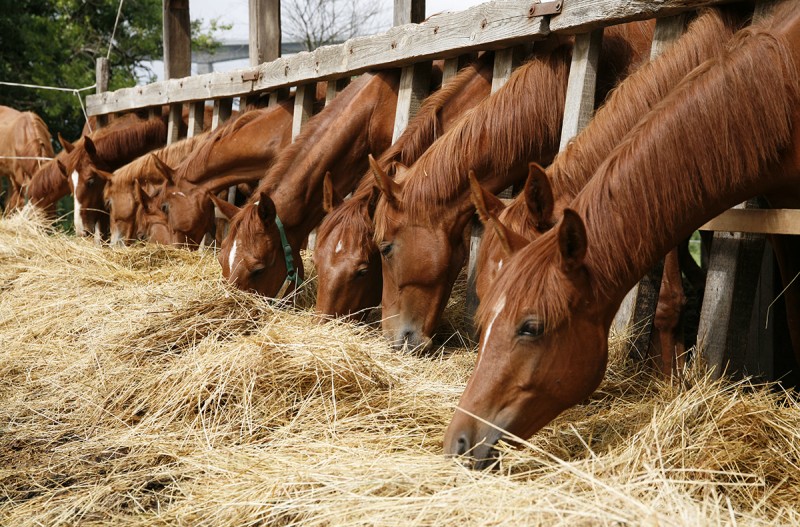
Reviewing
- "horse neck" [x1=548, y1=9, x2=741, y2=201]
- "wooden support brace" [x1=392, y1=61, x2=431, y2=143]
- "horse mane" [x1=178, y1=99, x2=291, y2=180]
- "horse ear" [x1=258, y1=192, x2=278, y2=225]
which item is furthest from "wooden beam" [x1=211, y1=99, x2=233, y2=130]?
"horse neck" [x1=548, y1=9, x2=741, y2=201]

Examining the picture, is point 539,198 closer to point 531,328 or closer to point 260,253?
point 531,328

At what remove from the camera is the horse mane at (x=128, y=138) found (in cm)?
798

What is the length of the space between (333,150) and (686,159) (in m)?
2.85

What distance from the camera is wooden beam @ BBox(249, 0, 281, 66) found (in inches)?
253

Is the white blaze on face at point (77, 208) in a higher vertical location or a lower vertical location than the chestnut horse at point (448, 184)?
lower

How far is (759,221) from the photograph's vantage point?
105 inches

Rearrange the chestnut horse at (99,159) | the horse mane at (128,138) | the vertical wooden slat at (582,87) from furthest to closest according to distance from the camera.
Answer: the horse mane at (128,138) < the chestnut horse at (99,159) < the vertical wooden slat at (582,87)

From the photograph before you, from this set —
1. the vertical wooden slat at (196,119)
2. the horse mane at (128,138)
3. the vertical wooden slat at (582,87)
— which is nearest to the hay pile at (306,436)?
the vertical wooden slat at (582,87)

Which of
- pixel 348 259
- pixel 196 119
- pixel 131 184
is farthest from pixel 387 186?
pixel 196 119

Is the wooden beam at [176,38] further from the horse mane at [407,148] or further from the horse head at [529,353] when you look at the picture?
the horse head at [529,353]

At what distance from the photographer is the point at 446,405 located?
2721mm

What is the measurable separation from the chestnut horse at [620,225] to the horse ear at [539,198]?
23cm

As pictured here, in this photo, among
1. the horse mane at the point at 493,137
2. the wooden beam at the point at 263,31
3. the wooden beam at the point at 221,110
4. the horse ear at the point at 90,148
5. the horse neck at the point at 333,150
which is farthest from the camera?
the horse ear at the point at 90,148

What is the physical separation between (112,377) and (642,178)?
87.1 inches
